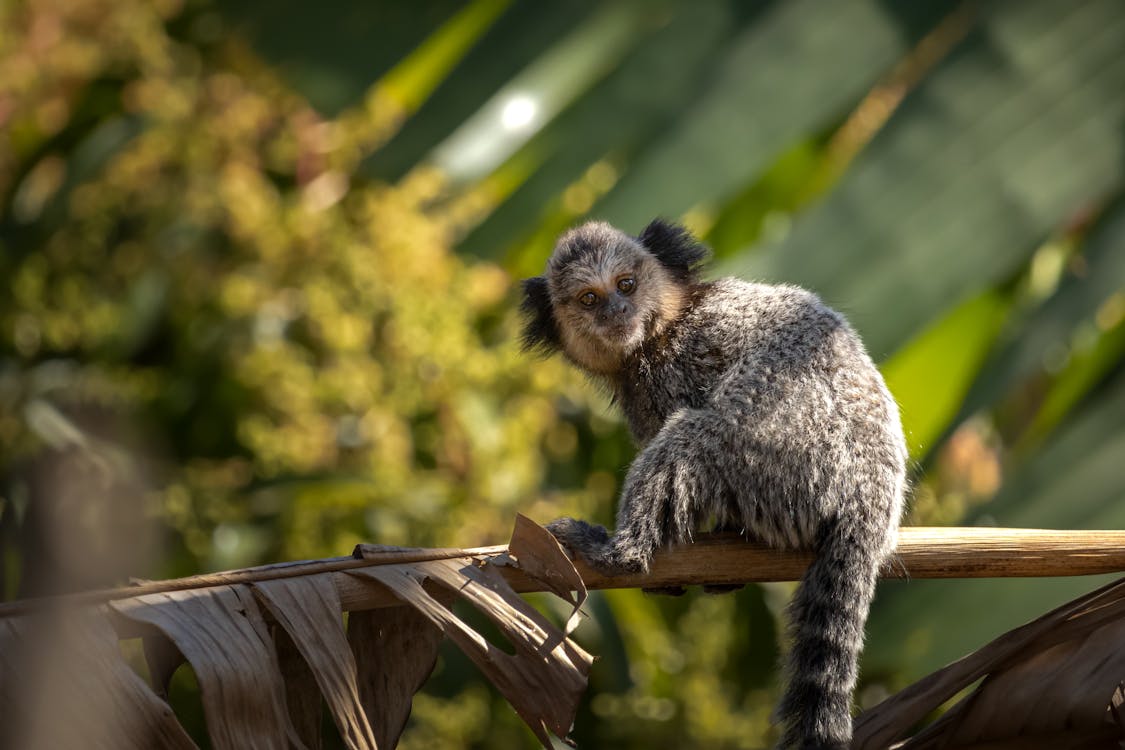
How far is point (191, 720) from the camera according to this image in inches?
214

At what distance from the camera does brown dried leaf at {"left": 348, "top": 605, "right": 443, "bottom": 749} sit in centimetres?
307

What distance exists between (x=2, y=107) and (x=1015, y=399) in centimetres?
701

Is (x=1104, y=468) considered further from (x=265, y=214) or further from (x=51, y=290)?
(x=51, y=290)

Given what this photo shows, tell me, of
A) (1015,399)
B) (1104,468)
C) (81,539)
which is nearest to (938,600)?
(1104,468)

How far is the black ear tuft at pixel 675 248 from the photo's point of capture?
4.54m

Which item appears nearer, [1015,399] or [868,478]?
[868,478]

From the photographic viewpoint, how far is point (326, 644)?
2.89 metres

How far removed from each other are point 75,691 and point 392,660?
0.76 meters

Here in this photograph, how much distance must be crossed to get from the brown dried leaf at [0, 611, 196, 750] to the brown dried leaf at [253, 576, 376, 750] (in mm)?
315

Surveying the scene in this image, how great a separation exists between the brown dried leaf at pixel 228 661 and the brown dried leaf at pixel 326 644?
0.21 ft

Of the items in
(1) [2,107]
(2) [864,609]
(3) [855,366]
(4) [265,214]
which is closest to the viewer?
(2) [864,609]

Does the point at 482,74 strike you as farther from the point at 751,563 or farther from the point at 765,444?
the point at 751,563

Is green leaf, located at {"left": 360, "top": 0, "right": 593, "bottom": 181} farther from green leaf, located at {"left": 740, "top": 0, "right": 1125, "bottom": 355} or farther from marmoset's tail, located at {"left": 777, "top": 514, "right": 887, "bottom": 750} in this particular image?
marmoset's tail, located at {"left": 777, "top": 514, "right": 887, "bottom": 750}

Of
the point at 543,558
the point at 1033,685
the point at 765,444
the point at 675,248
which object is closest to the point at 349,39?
the point at 675,248
